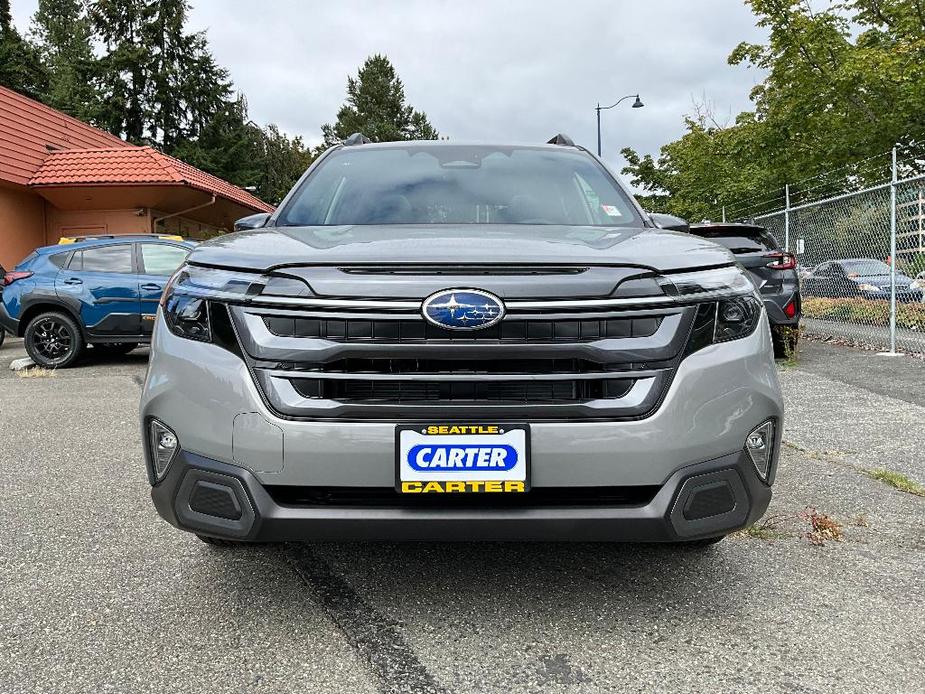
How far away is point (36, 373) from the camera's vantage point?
9.10 m

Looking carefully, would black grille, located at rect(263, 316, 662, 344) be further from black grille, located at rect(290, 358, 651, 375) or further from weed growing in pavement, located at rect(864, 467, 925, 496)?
weed growing in pavement, located at rect(864, 467, 925, 496)

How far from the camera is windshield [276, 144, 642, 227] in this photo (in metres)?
3.32

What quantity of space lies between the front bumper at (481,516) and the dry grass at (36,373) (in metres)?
7.69

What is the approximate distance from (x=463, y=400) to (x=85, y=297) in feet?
28.5

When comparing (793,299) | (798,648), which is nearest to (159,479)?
(798,648)

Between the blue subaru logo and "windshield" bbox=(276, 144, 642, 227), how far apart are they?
3.59ft

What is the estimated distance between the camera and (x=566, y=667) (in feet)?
7.18

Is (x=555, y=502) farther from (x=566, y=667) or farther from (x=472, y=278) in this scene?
(x=472, y=278)

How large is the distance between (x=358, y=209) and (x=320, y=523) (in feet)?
5.27

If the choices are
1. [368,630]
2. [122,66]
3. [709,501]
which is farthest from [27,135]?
[122,66]

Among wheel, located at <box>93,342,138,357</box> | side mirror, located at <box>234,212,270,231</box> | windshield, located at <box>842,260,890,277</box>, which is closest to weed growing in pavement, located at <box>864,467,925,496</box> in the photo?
side mirror, located at <box>234,212,270,231</box>

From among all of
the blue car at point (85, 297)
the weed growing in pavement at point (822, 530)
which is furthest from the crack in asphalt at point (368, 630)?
the blue car at point (85, 297)

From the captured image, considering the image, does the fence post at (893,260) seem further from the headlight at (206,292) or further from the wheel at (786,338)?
the headlight at (206,292)

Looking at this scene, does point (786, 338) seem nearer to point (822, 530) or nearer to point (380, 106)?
point (822, 530)
